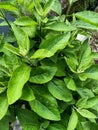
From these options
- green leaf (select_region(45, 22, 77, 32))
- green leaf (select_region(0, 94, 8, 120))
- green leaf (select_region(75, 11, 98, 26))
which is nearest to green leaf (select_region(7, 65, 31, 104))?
green leaf (select_region(0, 94, 8, 120))

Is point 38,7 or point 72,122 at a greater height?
point 38,7

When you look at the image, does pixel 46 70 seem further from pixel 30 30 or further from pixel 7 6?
pixel 7 6

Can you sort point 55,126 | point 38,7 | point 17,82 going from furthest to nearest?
point 55,126 → point 38,7 → point 17,82

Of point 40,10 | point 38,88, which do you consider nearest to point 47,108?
point 38,88

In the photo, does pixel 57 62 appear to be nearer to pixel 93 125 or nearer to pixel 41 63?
pixel 41 63

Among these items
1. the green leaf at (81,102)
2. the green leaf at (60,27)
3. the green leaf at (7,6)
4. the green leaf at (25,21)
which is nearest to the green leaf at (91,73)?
the green leaf at (81,102)

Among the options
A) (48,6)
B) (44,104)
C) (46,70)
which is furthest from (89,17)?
(44,104)

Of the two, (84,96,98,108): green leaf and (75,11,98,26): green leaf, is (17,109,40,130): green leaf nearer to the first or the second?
(84,96,98,108): green leaf
